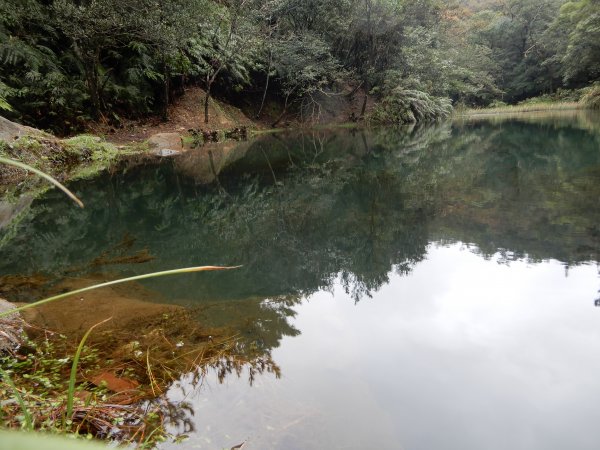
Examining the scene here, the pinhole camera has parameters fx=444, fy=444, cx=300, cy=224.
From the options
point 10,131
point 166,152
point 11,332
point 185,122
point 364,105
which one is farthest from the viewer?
point 364,105

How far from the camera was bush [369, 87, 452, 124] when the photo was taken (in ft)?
79.7

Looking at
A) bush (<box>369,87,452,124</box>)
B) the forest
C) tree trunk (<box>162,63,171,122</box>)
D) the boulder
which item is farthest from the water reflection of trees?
bush (<box>369,87,452,124</box>)

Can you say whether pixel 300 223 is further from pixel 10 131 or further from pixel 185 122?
pixel 185 122

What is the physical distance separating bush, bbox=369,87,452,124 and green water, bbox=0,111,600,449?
55.1ft

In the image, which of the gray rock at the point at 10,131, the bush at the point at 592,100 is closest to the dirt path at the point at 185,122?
the gray rock at the point at 10,131

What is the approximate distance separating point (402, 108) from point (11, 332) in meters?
24.0

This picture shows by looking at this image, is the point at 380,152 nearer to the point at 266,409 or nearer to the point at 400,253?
the point at 400,253

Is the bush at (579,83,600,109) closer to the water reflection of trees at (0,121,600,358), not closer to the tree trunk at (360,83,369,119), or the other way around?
the tree trunk at (360,83,369,119)

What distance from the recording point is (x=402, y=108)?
958 inches

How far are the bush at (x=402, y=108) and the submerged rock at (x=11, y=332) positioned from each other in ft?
77.6

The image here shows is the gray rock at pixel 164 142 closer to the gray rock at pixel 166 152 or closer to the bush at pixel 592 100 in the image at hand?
the gray rock at pixel 166 152

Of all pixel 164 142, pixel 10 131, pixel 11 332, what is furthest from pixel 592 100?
pixel 11 332

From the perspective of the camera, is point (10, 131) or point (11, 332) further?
point (10, 131)

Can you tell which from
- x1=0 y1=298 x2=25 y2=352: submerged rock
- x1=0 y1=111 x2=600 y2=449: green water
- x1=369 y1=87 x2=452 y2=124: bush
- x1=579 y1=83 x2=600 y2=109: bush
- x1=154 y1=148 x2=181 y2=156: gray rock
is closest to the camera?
x1=0 y1=111 x2=600 y2=449: green water
